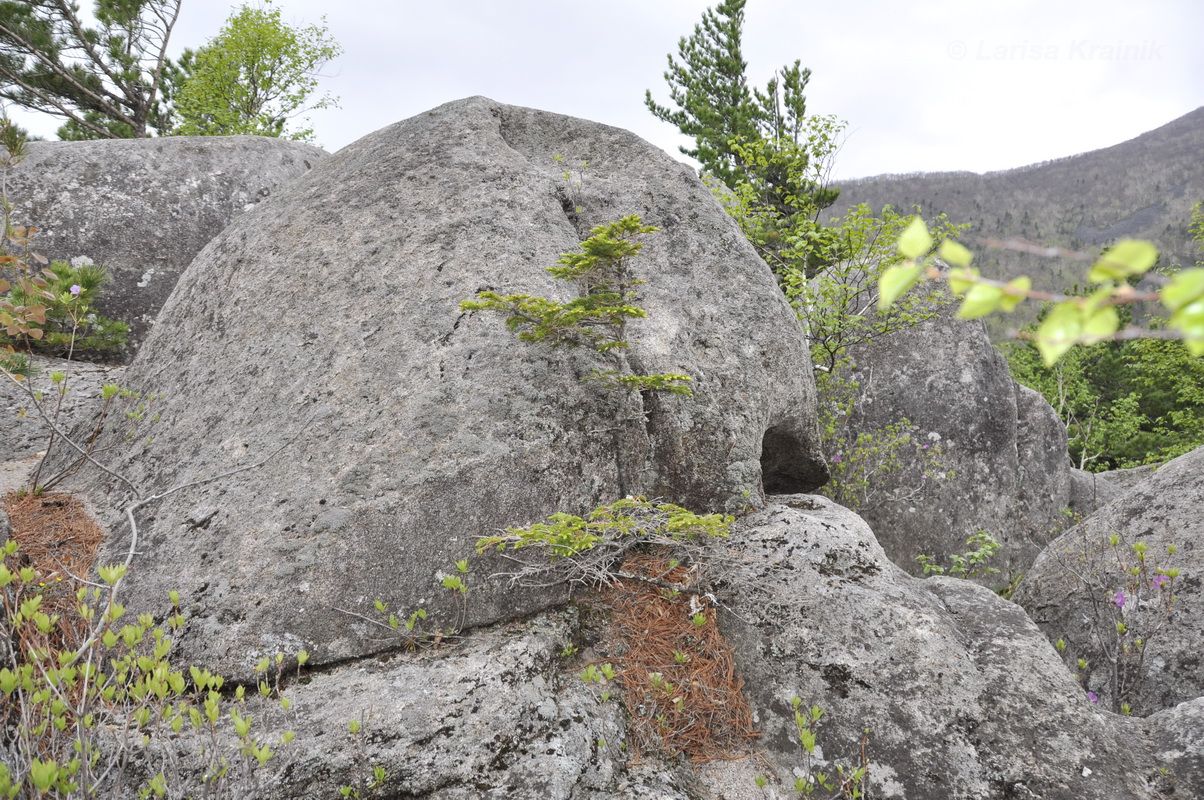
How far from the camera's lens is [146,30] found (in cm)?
1694

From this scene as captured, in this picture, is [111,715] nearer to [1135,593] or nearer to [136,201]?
[1135,593]

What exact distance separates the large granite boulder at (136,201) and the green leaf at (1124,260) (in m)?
9.99

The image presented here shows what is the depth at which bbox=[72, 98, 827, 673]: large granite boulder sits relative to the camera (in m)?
4.19

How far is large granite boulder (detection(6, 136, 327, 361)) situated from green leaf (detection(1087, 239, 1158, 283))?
32.8 feet

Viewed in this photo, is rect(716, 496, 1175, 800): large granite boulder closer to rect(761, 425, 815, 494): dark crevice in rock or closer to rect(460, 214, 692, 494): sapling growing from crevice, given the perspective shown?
rect(460, 214, 692, 494): sapling growing from crevice

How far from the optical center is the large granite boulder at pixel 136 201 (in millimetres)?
9695

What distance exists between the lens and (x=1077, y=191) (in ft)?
359

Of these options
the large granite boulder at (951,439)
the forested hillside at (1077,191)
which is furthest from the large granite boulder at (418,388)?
the forested hillside at (1077,191)

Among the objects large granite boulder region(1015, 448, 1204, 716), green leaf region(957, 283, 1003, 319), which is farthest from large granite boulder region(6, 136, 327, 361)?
large granite boulder region(1015, 448, 1204, 716)

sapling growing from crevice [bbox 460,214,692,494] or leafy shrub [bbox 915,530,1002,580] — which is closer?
sapling growing from crevice [bbox 460,214,692,494]

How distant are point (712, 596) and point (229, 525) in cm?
329

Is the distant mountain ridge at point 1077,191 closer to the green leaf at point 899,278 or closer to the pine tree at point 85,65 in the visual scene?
the pine tree at point 85,65

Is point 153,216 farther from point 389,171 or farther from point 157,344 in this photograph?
point 389,171

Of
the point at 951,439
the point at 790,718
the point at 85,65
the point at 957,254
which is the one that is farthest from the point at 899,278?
the point at 85,65
